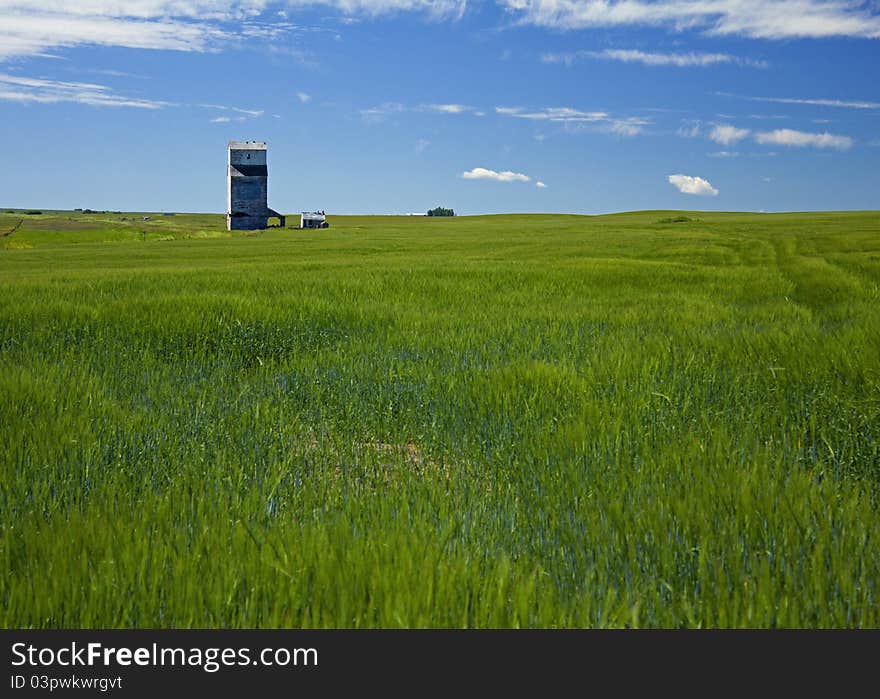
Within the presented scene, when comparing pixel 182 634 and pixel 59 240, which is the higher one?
pixel 59 240

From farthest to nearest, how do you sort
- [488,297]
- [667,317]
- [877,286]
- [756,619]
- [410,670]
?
[877,286]
[488,297]
[667,317]
[756,619]
[410,670]

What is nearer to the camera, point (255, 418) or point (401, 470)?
point (401, 470)

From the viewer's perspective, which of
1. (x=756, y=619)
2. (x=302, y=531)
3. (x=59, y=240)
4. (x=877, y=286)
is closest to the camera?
(x=756, y=619)

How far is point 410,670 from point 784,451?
101 inches

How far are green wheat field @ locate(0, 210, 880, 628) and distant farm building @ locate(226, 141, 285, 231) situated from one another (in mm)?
65502

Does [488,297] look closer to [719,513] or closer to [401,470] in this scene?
[401,470]

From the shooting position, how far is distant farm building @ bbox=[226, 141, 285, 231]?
229 ft

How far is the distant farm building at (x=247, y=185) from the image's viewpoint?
2746 inches

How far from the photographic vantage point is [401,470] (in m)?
3.49

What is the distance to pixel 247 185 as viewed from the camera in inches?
2768

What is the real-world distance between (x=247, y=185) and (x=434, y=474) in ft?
234

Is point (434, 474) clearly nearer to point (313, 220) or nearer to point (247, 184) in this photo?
point (247, 184)

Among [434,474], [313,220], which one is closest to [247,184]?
[313,220]

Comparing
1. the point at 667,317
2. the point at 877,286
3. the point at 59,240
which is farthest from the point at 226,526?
the point at 59,240
